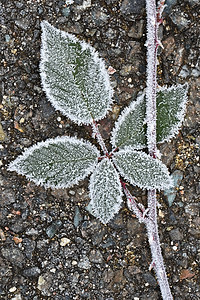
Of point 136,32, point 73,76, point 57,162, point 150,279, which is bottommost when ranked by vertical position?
point 150,279

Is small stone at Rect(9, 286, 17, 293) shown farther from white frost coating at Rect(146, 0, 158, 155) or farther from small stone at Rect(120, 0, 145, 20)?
small stone at Rect(120, 0, 145, 20)

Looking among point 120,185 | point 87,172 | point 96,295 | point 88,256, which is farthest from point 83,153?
point 96,295

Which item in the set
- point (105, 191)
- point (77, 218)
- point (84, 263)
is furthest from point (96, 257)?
point (105, 191)

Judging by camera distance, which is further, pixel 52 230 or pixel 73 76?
pixel 52 230

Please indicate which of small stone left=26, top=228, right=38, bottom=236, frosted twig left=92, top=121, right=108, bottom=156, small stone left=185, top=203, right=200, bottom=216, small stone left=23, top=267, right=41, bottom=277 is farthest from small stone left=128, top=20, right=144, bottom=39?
small stone left=23, top=267, right=41, bottom=277

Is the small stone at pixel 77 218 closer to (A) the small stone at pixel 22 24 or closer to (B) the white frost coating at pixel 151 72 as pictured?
(B) the white frost coating at pixel 151 72

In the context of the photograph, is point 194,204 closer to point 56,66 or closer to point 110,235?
point 110,235

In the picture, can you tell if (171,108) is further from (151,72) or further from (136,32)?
(136,32)
